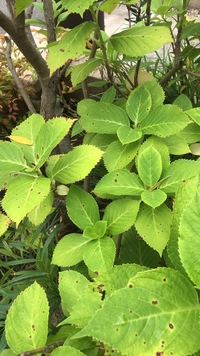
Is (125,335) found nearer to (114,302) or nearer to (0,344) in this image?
(114,302)

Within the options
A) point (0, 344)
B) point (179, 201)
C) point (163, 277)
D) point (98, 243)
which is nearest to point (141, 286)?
point (163, 277)

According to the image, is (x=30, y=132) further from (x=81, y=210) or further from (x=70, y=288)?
(x=70, y=288)

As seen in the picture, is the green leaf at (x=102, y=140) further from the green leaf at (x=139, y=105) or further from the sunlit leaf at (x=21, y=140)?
the sunlit leaf at (x=21, y=140)

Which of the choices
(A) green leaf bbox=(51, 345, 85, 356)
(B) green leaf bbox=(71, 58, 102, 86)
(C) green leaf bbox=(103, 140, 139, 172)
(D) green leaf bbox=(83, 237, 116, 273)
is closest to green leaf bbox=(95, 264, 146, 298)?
(A) green leaf bbox=(51, 345, 85, 356)

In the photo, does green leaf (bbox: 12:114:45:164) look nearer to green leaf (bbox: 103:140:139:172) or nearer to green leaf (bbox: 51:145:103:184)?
green leaf (bbox: 51:145:103:184)

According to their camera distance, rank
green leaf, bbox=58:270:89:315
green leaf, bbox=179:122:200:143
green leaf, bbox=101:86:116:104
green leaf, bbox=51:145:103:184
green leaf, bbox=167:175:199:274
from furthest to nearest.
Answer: green leaf, bbox=101:86:116:104, green leaf, bbox=179:122:200:143, green leaf, bbox=51:145:103:184, green leaf, bbox=58:270:89:315, green leaf, bbox=167:175:199:274

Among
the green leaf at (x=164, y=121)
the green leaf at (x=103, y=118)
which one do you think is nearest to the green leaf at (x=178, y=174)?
the green leaf at (x=164, y=121)
